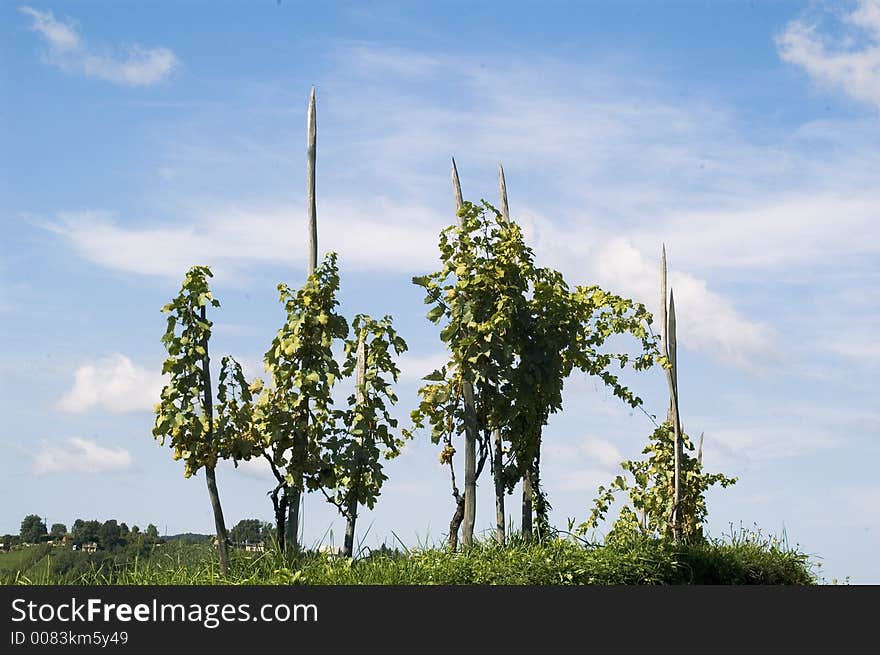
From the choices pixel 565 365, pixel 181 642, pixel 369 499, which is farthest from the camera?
pixel 565 365

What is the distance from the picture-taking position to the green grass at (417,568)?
26.3ft

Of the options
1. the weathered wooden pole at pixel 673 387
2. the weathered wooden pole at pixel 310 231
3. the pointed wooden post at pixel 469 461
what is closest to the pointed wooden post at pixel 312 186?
the weathered wooden pole at pixel 310 231

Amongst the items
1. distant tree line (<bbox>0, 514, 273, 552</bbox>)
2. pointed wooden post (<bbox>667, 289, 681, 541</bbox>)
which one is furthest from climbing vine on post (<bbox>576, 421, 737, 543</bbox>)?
distant tree line (<bbox>0, 514, 273, 552</bbox>)

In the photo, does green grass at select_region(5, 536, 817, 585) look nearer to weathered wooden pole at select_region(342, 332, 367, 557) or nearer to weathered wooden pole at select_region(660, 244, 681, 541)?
weathered wooden pole at select_region(342, 332, 367, 557)

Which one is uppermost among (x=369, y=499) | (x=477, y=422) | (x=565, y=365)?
(x=565, y=365)

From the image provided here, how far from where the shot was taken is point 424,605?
21.9 ft

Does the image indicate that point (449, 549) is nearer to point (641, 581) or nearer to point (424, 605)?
point (641, 581)

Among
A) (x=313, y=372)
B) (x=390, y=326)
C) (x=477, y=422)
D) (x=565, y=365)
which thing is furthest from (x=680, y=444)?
(x=313, y=372)

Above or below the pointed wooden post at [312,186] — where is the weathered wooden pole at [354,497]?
below

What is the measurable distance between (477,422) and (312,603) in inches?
133

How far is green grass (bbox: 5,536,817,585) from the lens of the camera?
8023mm

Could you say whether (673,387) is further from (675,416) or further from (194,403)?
(194,403)

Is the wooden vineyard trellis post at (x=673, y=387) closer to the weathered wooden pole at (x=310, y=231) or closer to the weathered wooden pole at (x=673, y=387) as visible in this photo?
the weathered wooden pole at (x=673, y=387)

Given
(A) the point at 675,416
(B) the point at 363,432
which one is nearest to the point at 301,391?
(B) the point at 363,432
